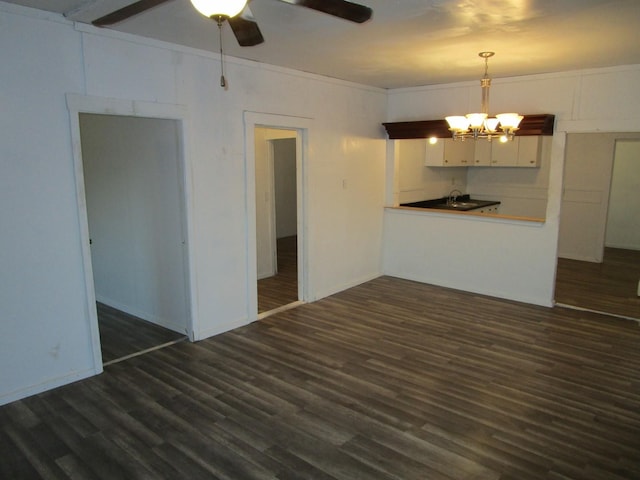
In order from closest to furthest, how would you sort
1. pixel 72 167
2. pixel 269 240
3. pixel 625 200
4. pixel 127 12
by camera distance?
pixel 127 12, pixel 72 167, pixel 269 240, pixel 625 200

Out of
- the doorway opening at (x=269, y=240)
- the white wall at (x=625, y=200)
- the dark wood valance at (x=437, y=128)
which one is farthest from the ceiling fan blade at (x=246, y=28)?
the white wall at (x=625, y=200)

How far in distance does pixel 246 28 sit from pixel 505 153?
20.4 ft

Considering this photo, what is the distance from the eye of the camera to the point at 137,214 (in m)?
4.61

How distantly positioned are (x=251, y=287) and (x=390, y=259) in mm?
2488

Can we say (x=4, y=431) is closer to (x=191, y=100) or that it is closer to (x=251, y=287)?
(x=251, y=287)

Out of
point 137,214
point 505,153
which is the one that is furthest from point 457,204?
point 137,214

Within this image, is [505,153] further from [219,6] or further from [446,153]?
[219,6]

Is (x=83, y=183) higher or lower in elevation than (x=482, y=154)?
lower

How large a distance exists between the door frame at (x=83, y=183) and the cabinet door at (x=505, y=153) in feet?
18.0

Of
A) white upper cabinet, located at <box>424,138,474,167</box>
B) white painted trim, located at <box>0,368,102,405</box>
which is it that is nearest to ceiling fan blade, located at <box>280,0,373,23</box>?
white painted trim, located at <box>0,368,102,405</box>

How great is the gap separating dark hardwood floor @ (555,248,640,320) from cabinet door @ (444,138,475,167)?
219cm

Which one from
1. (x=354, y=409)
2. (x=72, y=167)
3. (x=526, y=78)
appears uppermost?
(x=526, y=78)

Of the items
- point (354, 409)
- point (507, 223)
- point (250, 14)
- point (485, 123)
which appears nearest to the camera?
point (250, 14)

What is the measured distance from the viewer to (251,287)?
4668 mm
